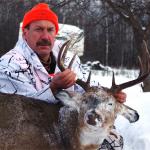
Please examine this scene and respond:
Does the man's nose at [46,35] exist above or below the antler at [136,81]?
above

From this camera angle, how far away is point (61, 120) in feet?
19.5

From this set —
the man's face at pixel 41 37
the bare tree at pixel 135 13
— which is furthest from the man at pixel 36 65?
the bare tree at pixel 135 13

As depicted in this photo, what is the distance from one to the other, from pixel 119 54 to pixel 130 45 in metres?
1.35

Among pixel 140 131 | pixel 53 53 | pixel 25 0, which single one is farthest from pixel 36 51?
pixel 25 0

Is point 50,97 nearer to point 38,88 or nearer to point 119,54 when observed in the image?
point 38,88

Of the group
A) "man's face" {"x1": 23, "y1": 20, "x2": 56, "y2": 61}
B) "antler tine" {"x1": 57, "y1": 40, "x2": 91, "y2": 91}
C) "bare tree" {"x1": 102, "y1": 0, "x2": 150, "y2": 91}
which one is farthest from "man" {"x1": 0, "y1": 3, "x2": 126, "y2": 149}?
"bare tree" {"x1": 102, "y1": 0, "x2": 150, "y2": 91}

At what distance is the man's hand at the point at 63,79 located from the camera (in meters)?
5.71

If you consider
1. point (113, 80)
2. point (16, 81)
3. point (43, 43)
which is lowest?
point (16, 81)

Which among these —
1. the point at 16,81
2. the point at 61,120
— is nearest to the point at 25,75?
the point at 16,81

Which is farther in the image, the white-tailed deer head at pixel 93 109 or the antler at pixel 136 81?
the antler at pixel 136 81

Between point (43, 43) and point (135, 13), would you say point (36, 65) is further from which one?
point (135, 13)

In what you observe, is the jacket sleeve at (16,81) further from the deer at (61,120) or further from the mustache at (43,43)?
the mustache at (43,43)

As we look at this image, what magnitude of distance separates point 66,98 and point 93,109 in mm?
502

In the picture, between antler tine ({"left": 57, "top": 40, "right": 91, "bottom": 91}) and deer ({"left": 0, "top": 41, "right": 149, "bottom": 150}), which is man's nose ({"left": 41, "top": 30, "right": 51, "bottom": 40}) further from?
deer ({"left": 0, "top": 41, "right": 149, "bottom": 150})
